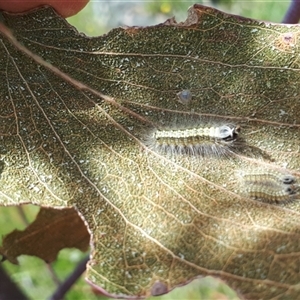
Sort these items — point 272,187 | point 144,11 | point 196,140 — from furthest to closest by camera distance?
point 144,11 < point 196,140 < point 272,187

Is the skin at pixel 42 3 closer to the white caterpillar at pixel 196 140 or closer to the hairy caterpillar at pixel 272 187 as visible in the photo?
the white caterpillar at pixel 196 140

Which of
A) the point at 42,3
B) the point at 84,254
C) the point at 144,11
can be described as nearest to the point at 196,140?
the point at 42,3

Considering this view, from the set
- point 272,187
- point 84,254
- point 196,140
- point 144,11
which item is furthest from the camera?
point 144,11

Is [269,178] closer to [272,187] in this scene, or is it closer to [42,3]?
[272,187]

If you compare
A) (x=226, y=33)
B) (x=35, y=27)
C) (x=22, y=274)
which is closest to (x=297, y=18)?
(x=226, y=33)

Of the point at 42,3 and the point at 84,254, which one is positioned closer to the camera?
the point at 42,3

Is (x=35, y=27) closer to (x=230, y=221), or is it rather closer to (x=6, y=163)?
(x=6, y=163)
